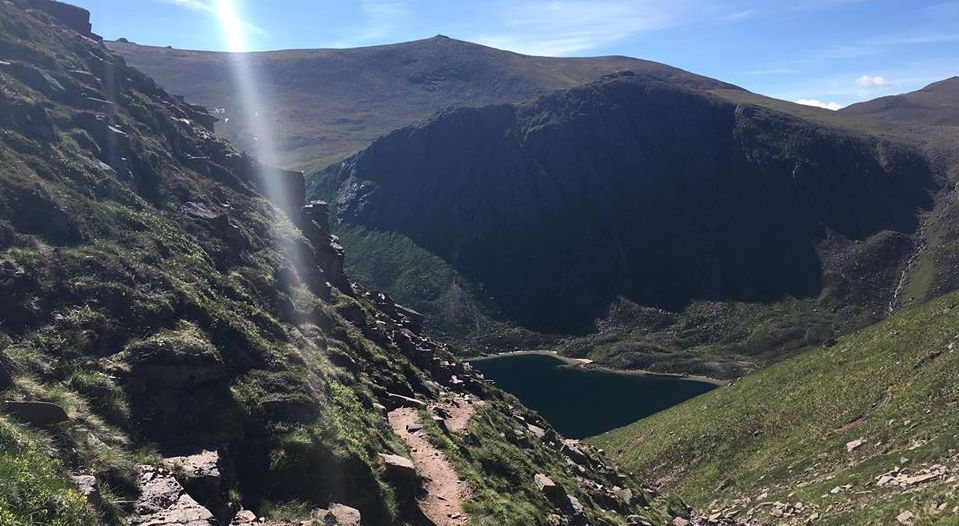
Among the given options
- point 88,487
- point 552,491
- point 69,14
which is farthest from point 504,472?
point 69,14

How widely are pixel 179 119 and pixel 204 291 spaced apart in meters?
29.4

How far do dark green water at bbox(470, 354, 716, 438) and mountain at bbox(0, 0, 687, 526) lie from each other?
78939 mm

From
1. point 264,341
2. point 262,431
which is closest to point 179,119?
point 264,341

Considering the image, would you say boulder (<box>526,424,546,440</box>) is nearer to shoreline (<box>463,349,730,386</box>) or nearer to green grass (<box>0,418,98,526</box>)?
green grass (<box>0,418,98,526</box>)

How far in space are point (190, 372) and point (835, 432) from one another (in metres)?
41.8

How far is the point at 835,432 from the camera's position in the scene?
42.8 metres

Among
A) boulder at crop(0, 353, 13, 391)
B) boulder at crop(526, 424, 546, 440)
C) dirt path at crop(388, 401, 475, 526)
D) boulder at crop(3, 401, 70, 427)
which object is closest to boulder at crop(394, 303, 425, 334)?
boulder at crop(526, 424, 546, 440)

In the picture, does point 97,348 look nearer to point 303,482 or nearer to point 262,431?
point 262,431

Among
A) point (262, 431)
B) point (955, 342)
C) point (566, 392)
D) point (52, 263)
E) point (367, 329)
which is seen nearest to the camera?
point (262, 431)

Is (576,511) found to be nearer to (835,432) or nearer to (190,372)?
(190,372)

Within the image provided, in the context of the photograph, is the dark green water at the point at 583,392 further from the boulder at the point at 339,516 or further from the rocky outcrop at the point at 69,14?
the boulder at the point at 339,516

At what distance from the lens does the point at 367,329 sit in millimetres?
40312

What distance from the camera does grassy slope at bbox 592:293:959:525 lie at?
3119 centimetres

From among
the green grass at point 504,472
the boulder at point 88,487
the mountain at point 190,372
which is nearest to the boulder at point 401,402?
the mountain at point 190,372
